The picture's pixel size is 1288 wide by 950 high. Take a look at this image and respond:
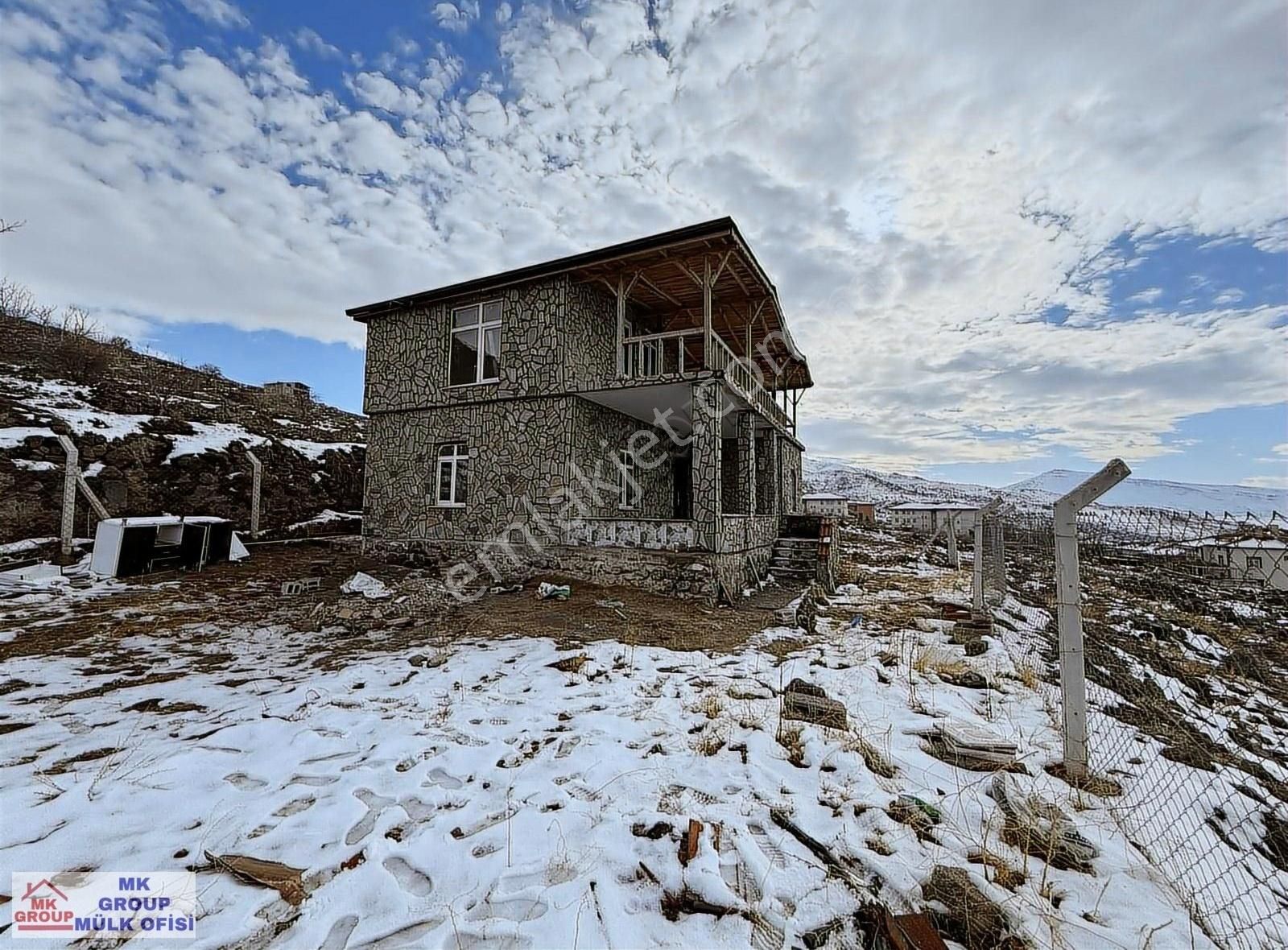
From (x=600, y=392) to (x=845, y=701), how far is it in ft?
26.3

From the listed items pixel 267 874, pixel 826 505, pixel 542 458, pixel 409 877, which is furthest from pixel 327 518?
pixel 826 505

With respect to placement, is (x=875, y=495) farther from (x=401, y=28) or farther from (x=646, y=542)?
(x=401, y=28)

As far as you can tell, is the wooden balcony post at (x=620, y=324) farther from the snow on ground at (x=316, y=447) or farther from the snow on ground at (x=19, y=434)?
the snow on ground at (x=19, y=434)

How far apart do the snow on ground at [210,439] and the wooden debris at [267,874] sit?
A: 15669mm

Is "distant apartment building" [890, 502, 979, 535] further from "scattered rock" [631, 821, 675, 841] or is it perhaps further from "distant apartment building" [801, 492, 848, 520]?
"scattered rock" [631, 821, 675, 841]

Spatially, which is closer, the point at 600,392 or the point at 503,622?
the point at 503,622

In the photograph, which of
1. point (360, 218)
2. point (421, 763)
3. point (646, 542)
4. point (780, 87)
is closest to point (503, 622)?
point (646, 542)

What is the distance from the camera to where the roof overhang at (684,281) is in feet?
32.0

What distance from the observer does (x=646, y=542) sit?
1000cm

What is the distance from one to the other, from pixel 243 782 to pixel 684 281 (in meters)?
11.1

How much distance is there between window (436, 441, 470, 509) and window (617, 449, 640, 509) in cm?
366

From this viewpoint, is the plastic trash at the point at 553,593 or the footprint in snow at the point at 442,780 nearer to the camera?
the footprint in snow at the point at 442,780

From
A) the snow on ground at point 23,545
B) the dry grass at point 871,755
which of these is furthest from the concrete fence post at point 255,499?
the dry grass at point 871,755
